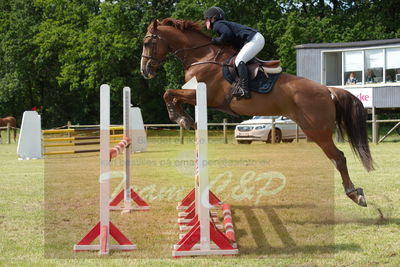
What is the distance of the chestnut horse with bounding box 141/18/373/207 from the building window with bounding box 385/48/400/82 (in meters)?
15.5

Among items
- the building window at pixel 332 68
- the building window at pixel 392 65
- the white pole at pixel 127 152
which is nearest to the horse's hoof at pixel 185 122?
the white pole at pixel 127 152

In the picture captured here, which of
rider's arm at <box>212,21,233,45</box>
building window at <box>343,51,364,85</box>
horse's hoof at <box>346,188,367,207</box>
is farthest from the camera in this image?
building window at <box>343,51,364,85</box>

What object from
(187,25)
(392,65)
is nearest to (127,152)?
(187,25)

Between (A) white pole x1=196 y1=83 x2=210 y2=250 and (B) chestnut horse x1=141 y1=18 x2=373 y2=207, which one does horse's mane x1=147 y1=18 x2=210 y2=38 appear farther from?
(A) white pole x1=196 y1=83 x2=210 y2=250

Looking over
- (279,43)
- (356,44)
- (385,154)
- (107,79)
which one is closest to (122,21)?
(107,79)

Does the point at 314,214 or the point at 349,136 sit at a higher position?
the point at 349,136

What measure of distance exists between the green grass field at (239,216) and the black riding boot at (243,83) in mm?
1483

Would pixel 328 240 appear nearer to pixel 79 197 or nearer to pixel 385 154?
pixel 79 197

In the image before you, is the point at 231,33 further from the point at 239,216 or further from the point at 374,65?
the point at 374,65

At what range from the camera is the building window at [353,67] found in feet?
71.6

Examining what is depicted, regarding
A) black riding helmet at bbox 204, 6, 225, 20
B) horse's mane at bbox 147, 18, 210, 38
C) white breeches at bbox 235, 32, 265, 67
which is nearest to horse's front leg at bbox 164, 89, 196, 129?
white breeches at bbox 235, 32, 265, 67

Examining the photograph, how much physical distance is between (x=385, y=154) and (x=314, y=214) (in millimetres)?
9237

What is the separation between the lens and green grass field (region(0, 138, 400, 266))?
4.46 m

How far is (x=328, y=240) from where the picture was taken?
200 inches
